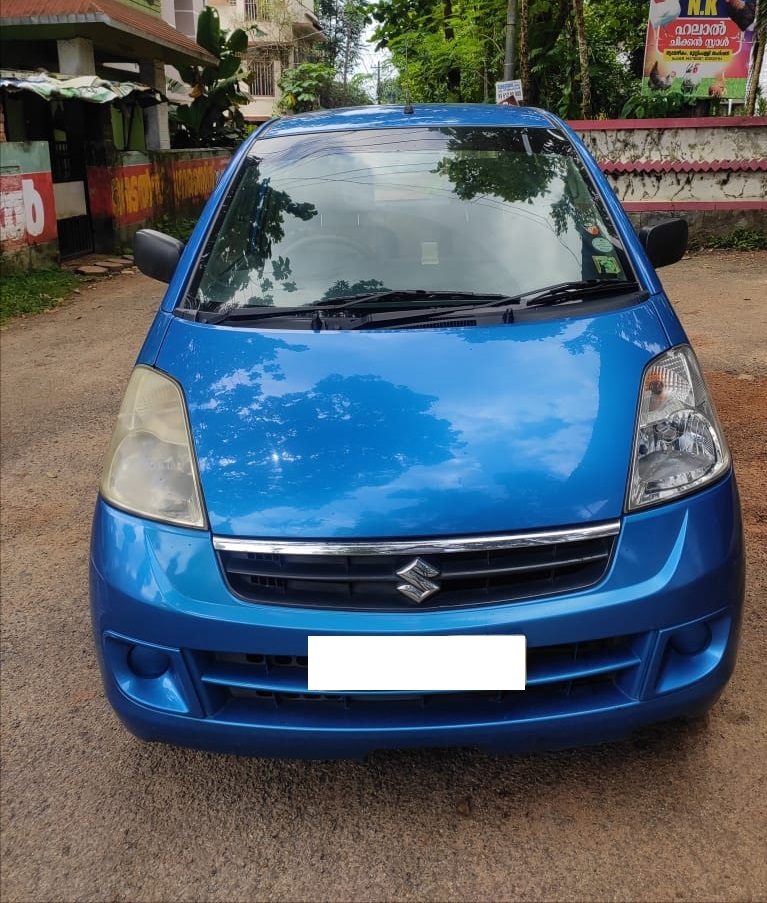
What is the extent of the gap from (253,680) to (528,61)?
46.3ft

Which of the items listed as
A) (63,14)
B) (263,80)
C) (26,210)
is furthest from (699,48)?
(263,80)

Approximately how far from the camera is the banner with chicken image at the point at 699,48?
1142 cm

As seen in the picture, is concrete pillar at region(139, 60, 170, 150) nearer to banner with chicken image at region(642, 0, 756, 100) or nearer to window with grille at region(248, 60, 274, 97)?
banner with chicken image at region(642, 0, 756, 100)

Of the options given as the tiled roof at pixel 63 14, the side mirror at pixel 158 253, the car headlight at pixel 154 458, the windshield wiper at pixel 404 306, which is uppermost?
the tiled roof at pixel 63 14

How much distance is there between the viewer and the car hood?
184cm

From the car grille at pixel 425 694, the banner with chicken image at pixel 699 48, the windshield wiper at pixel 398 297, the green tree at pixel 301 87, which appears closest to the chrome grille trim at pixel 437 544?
the car grille at pixel 425 694

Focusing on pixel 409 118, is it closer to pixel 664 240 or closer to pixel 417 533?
pixel 664 240

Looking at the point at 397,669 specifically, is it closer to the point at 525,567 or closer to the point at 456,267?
the point at 525,567

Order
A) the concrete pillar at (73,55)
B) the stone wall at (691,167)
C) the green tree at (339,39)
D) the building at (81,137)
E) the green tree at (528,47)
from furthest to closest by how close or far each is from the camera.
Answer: the green tree at (339,39) < the green tree at (528,47) < the concrete pillar at (73,55) < the stone wall at (691,167) < the building at (81,137)

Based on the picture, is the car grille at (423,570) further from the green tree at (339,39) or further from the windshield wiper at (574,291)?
the green tree at (339,39)

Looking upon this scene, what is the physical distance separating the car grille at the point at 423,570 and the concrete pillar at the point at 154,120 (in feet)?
53.5

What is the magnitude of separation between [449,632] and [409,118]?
2220 mm

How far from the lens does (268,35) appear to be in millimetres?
39344

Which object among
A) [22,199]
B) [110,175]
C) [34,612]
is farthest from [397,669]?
[110,175]
